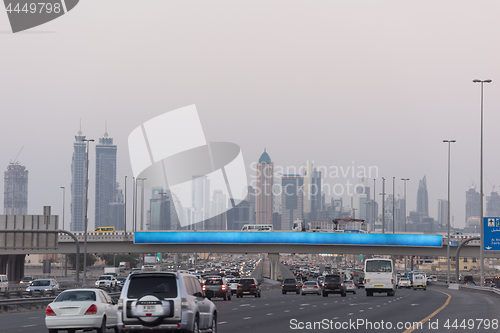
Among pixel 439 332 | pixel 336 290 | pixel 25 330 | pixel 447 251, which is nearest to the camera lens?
pixel 439 332

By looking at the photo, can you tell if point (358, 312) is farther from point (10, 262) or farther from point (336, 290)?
point (10, 262)

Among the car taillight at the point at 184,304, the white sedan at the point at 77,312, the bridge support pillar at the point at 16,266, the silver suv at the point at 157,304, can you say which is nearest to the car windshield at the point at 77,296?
the white sedan at the point at 77,312

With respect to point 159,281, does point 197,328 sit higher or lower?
lower

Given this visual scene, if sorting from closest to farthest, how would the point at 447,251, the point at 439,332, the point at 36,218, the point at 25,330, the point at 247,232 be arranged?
the point at 439,332
the point at 25,330
the point at 36,218
the point at 447,251
the point at 247,232

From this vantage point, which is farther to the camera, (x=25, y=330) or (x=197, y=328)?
(x=25, y=330)

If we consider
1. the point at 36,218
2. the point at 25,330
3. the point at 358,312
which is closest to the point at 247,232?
the point at 36,218

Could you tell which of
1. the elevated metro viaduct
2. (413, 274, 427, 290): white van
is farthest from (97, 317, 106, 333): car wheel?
the elevated metro viaduct

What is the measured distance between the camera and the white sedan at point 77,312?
22.0 meters

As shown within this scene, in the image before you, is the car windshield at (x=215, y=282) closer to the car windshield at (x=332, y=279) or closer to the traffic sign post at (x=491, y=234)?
the car windshield at (x=332, y=279)

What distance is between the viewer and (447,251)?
89.2 meters

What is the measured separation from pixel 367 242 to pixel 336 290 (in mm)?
40503

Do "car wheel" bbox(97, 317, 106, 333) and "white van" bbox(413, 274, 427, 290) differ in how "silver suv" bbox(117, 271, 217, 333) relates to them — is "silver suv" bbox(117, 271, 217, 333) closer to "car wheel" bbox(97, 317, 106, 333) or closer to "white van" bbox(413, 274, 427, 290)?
"car wheel" bbox(97, 317, 106, 333)

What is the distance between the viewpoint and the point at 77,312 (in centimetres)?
2212

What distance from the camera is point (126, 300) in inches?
718
